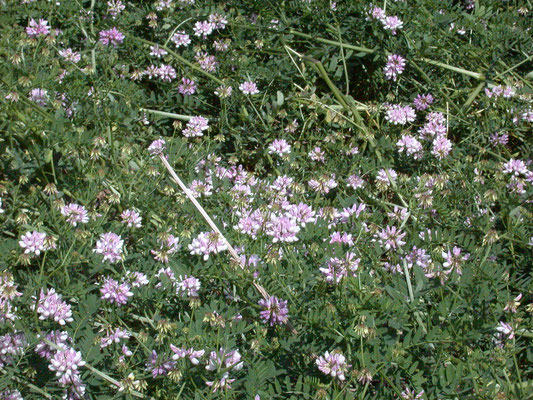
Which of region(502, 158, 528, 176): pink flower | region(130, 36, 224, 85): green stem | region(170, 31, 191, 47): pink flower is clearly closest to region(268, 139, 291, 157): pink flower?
region(130, 36, 224, 85): green stem

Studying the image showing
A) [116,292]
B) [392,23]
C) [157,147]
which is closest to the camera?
[116,292]

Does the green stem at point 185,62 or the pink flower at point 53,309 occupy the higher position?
the green stem at point 185,62

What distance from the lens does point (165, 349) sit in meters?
2.01

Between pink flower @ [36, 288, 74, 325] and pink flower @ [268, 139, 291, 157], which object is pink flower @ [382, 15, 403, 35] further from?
pink flower @ [36, 288, 74, 325]

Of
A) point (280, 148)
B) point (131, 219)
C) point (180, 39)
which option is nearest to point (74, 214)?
→ point (131, 219)

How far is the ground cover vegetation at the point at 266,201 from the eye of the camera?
1.99 m

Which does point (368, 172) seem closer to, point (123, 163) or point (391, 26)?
point (391, 26)

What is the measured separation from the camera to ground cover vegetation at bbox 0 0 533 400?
1990 millimetres

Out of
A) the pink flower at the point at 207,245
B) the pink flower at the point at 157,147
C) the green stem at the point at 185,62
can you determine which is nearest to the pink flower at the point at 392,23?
the green stem at the point at 185,62

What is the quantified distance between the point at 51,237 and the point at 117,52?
1.46 meters

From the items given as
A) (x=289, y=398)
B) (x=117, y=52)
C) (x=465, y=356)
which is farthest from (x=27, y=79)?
(x=465, y=356)

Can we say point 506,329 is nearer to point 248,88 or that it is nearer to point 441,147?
point 441,147

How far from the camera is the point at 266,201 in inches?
104

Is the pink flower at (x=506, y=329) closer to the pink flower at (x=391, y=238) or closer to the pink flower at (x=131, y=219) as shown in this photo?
the pink flower at (x=391, y=238)
